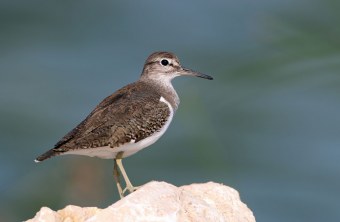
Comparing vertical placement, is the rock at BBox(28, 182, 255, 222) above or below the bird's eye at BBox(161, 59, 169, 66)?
below

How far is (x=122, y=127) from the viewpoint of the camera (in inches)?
467

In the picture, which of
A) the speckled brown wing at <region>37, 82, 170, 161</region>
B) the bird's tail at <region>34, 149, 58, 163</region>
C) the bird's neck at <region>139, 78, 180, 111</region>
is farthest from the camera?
the bird's neck at <region>139, 78, 180, 111</region>

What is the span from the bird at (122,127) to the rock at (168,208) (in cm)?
227

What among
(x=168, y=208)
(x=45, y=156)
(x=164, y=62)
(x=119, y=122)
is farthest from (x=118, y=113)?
(x=168, y=208)

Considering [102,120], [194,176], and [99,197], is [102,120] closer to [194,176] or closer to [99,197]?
[99,197]

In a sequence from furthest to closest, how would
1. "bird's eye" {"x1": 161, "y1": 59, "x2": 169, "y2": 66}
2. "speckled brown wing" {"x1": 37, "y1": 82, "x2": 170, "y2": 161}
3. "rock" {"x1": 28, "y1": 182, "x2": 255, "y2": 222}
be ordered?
1. "bird's eye" {"x1": 161, "y1": 59, "x2": 169, "y2": 66}
2. "speckled brown wing" {"x1": 37, "y1": 82, "x2": 170, "y2": 161}
3. "rock" {"x1": 28, "y1": 182, "x2": 255, "y2": 222}

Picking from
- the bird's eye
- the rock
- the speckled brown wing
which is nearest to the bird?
the speckled brown wing

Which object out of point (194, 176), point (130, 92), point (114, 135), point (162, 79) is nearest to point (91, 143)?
point (114, 135)

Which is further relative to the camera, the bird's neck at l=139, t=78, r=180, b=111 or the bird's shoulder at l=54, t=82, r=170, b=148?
the bird's neck at l=139, t=78, r=180, b=111

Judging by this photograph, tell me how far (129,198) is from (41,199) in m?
6.23

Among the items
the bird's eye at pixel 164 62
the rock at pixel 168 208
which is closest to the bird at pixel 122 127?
the bird's eye at pixel 164 62

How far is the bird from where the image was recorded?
1159cm

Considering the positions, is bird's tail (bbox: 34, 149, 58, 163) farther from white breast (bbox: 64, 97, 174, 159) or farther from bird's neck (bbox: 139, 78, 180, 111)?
bird's neck (bbox: 139, 78, 180, 111)

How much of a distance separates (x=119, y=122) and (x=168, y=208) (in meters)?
3.49
